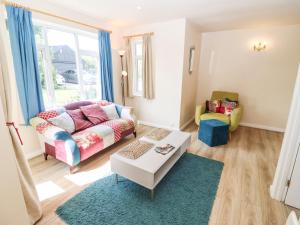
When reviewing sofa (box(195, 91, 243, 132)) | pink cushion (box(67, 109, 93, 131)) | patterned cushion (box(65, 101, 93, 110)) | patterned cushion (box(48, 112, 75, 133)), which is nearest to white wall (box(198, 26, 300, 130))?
sofa (box(195, 91, 243, 132))

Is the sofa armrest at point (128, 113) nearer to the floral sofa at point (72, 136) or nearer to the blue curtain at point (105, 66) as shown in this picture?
the floral sofa at point (72, 136)

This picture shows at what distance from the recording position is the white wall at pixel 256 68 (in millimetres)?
3596

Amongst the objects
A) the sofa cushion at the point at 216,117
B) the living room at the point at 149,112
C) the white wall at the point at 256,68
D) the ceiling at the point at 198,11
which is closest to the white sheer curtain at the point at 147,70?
the living room at the point at 149,112

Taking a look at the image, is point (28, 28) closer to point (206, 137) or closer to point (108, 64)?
point (108, 64)

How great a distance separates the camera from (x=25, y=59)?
2340mm

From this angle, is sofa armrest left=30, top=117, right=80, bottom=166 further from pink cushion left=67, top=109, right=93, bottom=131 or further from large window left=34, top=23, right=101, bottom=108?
large window left=34, top=23, right=101, bottom=108

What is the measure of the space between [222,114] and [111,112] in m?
2.44

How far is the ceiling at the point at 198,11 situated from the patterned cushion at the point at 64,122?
183 cm

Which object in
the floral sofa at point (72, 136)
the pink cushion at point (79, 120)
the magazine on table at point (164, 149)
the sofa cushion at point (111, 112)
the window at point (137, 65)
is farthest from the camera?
the window at point (137, 65)

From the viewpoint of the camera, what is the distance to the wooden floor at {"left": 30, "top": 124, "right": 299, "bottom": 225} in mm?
1640

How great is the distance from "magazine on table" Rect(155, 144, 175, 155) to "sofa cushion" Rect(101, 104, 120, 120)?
58.6 inches

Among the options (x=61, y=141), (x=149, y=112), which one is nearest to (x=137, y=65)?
(x=149, y=112)

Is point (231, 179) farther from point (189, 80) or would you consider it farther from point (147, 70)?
point (147, 70)

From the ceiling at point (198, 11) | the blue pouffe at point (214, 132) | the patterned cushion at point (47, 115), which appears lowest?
the blue pouffe at point (214, 132)
